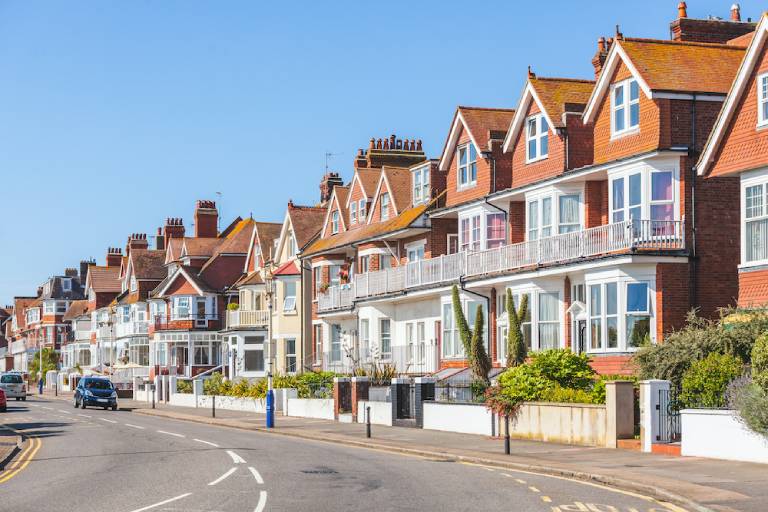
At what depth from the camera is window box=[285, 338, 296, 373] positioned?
67312 millimetres

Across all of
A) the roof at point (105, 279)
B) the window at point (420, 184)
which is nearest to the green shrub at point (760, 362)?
the window at point (420, 184)

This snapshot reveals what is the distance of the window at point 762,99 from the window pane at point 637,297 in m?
6.55

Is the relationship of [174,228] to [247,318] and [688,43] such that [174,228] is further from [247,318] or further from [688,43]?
[688,43]

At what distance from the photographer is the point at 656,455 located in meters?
25.2

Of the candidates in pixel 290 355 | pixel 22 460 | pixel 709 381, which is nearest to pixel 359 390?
pixel 22 460

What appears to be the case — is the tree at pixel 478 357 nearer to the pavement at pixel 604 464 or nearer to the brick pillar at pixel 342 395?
the pavement at pixel 604 464

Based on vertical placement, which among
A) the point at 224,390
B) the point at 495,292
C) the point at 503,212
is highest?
the point at 503,212

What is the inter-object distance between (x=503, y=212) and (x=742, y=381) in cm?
2133

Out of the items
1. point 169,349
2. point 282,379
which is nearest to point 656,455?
point 282,379

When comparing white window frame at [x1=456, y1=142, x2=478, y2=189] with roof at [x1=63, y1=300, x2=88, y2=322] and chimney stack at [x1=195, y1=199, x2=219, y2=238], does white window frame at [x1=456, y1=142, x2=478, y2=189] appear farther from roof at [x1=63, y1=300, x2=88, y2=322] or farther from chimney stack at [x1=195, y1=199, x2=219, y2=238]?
roof at [x1=63, y1=300, x2=88, y2=322]

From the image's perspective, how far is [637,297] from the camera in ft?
116

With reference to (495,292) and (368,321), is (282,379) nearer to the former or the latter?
(368,321)

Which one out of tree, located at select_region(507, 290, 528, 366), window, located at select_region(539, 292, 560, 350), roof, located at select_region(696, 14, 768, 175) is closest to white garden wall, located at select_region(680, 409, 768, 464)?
roof, located at select_region(696, 14, 768, 175)

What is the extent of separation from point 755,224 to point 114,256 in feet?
327
